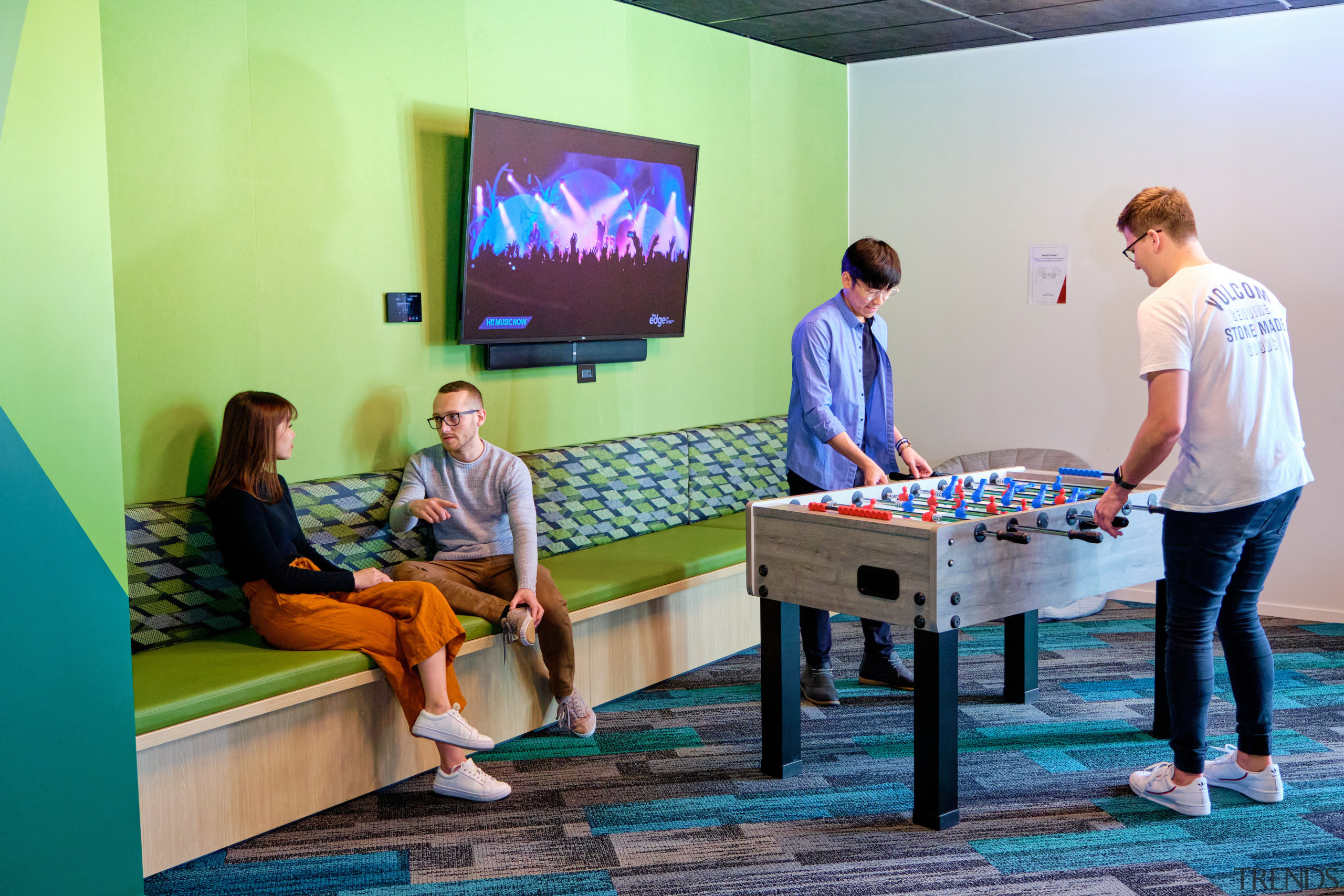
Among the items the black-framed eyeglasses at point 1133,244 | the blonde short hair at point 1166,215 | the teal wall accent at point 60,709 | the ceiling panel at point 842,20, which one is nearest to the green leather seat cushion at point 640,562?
the teal wall accent at point 60,709

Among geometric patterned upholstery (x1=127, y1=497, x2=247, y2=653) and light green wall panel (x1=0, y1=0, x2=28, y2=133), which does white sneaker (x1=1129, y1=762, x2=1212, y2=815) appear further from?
light green wall panel (x1=0, y1=0, x2=28, y2=133)

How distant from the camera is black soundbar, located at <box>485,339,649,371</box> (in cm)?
429

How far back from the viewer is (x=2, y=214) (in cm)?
234

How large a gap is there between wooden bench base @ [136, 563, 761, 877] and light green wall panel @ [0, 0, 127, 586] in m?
0.55

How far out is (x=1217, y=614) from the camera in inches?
121

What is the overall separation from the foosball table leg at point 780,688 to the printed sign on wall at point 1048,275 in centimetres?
299

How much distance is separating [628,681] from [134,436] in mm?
1855

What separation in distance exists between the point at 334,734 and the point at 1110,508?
2.17 metres

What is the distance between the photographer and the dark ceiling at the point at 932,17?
4801 millimetres

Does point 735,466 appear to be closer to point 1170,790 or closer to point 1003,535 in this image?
point 1003,535

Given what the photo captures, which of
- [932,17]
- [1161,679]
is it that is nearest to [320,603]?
[1161,679]

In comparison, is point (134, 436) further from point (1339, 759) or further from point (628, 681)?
point (1339, 759)

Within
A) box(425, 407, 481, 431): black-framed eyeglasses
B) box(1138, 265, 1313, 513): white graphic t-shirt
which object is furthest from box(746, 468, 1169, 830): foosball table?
box(425, 407, 481, 431): black-framed eyeglasses

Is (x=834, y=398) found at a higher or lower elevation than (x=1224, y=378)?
lower
